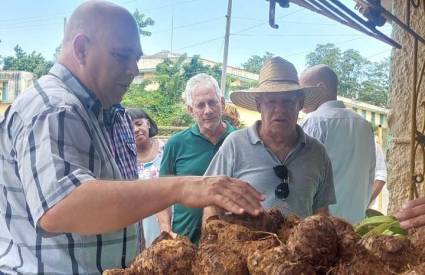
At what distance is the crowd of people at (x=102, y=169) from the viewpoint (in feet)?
5.20

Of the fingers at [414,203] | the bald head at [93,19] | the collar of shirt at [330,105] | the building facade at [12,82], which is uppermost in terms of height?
the building facade at [12,82]

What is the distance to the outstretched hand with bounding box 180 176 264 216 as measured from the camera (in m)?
1.58

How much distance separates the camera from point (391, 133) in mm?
3613

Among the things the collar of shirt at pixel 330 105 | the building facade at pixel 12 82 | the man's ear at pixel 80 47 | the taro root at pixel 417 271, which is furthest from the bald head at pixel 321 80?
the building facade at pixel 12 82

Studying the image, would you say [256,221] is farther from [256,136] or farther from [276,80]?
[276,80]

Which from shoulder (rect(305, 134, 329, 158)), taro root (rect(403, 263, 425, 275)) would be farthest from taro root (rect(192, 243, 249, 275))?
shoulder (rect(305, 134, 329, 158))

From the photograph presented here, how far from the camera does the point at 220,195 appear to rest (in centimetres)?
158

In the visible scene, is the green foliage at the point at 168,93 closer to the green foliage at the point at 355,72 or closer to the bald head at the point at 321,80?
the green foliage at the point at 355,72

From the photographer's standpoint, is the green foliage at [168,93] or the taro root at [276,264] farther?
the green foliage at [168,93]

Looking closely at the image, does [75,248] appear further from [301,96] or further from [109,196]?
[301,96]

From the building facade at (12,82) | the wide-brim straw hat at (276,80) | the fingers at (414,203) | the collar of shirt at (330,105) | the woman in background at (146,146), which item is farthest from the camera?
the building facade at (12,82)

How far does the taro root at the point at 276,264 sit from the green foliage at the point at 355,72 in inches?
1091

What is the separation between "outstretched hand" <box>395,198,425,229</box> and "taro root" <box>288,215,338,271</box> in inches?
19.1

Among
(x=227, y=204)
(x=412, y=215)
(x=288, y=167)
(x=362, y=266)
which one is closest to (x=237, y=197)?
(x=227, y=204)
